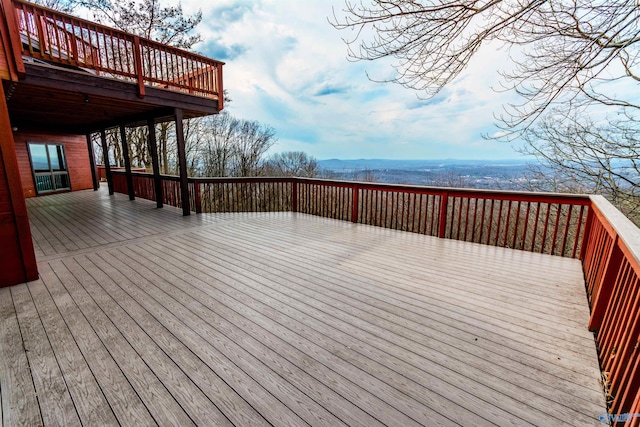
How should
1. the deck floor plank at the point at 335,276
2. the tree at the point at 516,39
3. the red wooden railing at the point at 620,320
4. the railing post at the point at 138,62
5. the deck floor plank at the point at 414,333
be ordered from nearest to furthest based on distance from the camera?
1. the red wooden railing at the point at 620,320
2. the deck floor plank at the point at 414,333
3. the deck floor plank at the point at 335,276
4. the tree at the point at 516,39
5. the railing post at the point at 138,62

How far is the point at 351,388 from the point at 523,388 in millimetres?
1032

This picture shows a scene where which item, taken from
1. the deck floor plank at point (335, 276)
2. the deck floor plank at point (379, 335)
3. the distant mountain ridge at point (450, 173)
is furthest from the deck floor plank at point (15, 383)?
the distant mountain ridge at point (450, 173)

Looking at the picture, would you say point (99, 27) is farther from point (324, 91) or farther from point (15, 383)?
point (324, 91)

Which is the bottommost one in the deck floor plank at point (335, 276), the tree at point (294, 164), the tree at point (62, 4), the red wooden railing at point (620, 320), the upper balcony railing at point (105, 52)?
the deck floor plank at point (335, 276)

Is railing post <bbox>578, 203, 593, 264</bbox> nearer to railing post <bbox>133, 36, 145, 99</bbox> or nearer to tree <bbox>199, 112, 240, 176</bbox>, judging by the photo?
railing post <bbox>133, 36, 145, 99</bbox>

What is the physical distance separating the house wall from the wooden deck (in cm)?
812

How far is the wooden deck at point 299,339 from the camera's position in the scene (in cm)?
148

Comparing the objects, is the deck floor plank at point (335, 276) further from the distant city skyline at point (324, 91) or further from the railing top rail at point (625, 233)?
the distant city skyline at point (324, 91)

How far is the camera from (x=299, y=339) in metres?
2.06

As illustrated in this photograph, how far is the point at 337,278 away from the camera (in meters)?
3.10

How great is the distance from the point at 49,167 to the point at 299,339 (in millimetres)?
12745

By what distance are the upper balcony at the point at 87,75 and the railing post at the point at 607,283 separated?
6183 millimetres

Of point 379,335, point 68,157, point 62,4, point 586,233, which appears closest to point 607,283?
point 379,335

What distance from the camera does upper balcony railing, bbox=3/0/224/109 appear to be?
3895 mm
